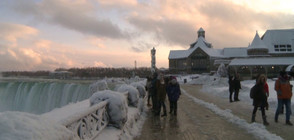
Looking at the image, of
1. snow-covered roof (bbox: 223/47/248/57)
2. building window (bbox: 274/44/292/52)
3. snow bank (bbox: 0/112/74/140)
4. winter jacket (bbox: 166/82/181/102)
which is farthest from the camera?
snow-covered roof (bbox: 223/47/248/57)

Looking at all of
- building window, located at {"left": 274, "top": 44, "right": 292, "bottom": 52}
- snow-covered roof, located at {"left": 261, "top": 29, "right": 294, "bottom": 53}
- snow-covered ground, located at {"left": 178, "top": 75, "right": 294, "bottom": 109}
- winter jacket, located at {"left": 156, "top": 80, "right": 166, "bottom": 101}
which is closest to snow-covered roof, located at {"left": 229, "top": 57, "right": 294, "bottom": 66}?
snow-covered ground, located at {"left": 178, "top": 75, "right": 294, "bottom": 109}

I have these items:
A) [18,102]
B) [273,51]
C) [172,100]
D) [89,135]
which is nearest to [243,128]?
[172,100]

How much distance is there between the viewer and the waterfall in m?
34.5

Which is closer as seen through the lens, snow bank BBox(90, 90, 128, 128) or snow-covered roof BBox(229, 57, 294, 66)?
snow bank BBox(90, 90, 128, 128)

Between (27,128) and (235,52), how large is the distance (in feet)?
255

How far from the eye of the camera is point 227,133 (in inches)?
287

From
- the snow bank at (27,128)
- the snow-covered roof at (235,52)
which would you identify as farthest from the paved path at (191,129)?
the snow-covered roof at (235,52)

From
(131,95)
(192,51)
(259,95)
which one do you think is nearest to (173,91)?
(131,95)

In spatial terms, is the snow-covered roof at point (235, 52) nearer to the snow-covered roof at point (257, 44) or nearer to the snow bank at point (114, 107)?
the snow-covered roof at point (257, 44)

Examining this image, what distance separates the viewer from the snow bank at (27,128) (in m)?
2.18

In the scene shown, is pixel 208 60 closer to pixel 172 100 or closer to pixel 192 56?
pixel 192 56

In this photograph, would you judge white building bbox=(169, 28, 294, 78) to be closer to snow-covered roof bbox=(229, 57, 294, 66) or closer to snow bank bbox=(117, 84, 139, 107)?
snow-covered roof bbox=(229, 57, 294, 66)

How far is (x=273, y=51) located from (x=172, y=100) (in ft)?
211

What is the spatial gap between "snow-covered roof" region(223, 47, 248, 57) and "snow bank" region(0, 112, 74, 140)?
2999 inches
